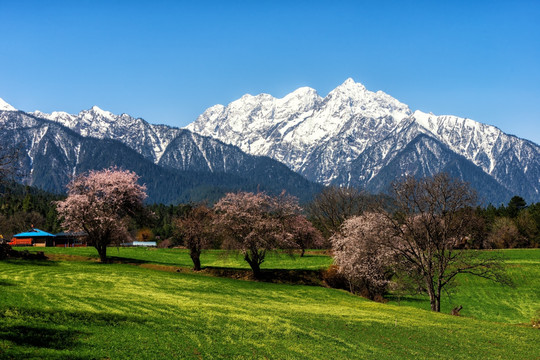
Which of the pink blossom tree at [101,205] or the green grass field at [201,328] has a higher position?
the pink blossom tree at [101,205]

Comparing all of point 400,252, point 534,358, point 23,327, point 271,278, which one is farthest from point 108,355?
point 271,278

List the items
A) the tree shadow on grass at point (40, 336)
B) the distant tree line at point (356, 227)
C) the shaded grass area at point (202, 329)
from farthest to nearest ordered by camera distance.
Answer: the distant tree line at point (356, 227) < the shaded grass area at point (202, 329) < the tree shadow on grass at point (40, 336)

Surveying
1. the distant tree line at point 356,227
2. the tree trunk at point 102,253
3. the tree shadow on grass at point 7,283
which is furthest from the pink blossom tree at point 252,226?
the tree shadow on grass at point 7,283

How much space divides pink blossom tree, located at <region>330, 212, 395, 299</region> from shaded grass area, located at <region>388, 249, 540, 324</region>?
399 centimetres

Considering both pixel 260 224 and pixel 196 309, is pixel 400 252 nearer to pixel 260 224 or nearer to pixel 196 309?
pixel 260 224

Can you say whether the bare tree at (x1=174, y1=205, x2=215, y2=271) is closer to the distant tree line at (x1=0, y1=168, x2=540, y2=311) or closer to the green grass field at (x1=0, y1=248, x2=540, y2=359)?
the distant tree line at (x1=0, y1=168, x2=540, y2=311)

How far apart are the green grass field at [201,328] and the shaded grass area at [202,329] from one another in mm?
56

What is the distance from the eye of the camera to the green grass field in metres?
21.8

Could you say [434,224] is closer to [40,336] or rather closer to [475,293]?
[475,293]

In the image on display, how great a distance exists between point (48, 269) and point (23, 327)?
105ft

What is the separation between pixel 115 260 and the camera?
75000mm

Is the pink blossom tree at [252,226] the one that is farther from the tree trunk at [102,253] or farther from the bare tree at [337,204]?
the bare tree at [337,204]

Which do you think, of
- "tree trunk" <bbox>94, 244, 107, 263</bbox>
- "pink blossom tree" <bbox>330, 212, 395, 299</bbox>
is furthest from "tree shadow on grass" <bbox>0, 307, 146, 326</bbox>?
"tree trunk" <bbox>94, 244, 107, 263</bbox>

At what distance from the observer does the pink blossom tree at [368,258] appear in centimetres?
6069
